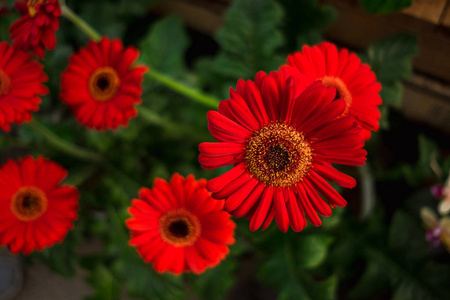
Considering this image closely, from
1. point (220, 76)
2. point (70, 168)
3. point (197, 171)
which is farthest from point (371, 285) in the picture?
point (70, 168)

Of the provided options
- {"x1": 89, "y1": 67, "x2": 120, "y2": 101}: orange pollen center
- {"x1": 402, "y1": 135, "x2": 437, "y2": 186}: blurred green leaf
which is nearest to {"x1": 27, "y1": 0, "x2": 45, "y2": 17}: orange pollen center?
{"x1": 89, "y1": 67, "x2": 120, "y2": 101}: orange pollen center

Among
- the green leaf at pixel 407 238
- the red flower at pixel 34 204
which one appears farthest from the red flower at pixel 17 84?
the green leaf at pixel 407 238

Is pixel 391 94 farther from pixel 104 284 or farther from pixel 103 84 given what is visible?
pixel 104 284

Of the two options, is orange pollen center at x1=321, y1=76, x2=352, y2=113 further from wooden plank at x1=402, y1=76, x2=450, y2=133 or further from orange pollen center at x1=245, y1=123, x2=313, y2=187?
wooden plank at x1=402, y1=76, x2=450, y2=133

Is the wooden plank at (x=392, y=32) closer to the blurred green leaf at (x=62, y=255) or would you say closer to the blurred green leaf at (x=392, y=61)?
the blurred green leaf at (x=392, y=61)

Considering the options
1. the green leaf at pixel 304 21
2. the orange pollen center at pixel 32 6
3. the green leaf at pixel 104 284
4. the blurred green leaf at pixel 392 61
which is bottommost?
the green leaf at pixel 104 284

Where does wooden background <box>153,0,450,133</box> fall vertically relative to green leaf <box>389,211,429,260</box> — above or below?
above

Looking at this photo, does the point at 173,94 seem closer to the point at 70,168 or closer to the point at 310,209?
the point at 70,168
